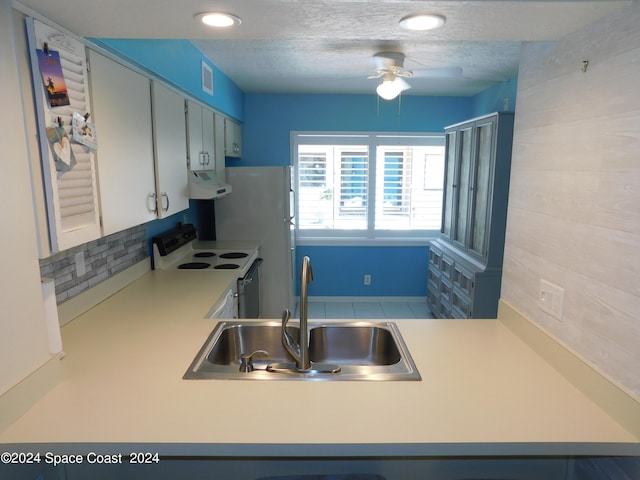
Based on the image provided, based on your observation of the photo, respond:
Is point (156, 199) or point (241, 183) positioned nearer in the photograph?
point (156, 199)

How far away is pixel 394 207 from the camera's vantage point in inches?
210

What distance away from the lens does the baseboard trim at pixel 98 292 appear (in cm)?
191

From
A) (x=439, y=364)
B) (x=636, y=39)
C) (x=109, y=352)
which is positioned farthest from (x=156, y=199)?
(x=636, y=39)

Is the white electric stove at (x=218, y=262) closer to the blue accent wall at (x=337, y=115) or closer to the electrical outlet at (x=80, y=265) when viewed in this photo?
the electrical outlet at (x=80, y=265)

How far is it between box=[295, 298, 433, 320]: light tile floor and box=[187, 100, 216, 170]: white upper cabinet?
2.15 metres

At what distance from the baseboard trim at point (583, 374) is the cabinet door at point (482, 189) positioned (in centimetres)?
198

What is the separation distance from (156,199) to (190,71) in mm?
1134

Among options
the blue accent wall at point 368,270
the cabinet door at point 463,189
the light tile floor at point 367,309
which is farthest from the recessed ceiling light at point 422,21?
the blue accent wall at point 368,270

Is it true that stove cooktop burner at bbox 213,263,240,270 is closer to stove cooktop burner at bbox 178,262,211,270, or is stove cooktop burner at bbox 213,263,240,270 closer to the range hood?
stove cooktop burner at bbox 178,262,211,270

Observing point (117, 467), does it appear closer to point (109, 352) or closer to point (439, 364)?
point (109, 352)

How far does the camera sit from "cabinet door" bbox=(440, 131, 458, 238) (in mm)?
4414

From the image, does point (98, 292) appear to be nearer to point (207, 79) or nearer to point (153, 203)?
point (153, 203)

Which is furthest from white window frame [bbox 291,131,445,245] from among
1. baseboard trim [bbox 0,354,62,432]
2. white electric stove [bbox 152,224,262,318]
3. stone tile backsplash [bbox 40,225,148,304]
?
baseboard trim [bbox 0,354,62,432]

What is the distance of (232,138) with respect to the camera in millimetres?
4465
